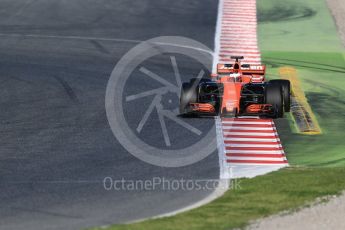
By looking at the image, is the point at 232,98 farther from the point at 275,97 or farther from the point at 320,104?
the point at 320,104

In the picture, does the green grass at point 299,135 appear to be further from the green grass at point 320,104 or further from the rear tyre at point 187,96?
the rear tyre at point 187,96

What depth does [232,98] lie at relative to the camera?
26.5 meters

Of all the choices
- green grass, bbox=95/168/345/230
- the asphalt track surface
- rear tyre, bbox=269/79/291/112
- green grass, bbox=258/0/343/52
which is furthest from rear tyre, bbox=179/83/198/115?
green grass, bbox=258/0/343/52

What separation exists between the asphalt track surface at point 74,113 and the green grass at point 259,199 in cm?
78

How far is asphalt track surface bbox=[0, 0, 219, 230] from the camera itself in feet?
63.4

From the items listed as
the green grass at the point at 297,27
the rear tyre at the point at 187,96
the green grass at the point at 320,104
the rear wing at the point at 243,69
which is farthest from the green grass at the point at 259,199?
the green grass at the point at 297,27

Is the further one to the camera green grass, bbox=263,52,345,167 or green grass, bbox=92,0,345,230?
green grass, bbox=263,52,345,167

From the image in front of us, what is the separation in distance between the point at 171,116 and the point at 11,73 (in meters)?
7.64

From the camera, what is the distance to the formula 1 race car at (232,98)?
26422 millimetres

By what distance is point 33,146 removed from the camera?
79.0 ft

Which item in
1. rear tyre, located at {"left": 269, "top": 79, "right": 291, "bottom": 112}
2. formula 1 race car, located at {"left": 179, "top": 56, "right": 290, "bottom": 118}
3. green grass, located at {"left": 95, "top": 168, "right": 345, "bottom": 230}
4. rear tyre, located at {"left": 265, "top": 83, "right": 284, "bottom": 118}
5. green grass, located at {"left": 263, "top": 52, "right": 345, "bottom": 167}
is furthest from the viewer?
rear tyre, located at {"left": 269, "top": 79, "right": 291, "bottom": 112}

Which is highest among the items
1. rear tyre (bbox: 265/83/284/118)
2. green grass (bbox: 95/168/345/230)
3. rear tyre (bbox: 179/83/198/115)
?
green grass (bbox: 95/168/345/230)

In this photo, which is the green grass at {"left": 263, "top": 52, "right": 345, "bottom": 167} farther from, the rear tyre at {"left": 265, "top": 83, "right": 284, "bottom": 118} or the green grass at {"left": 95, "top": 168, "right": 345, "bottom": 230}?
the green grass at {"left": 95, "top": 168, "right": 345, "bottom": 230}

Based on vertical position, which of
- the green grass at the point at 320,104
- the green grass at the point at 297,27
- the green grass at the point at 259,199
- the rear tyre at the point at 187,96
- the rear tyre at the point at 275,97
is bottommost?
the green grass at the point at 297,27
